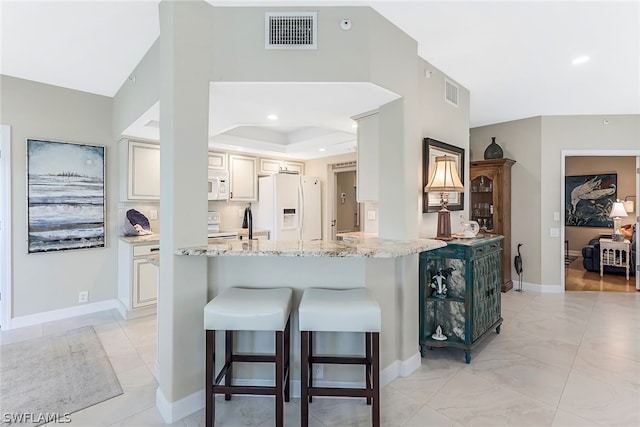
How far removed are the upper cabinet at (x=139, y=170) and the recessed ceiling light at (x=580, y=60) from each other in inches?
179

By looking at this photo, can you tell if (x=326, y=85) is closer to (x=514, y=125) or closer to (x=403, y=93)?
(x=403, y=93)

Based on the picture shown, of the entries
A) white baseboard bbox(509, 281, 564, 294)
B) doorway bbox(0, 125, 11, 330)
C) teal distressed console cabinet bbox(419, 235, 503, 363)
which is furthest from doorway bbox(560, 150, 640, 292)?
doorway bbox(0, 125, 11, 330)

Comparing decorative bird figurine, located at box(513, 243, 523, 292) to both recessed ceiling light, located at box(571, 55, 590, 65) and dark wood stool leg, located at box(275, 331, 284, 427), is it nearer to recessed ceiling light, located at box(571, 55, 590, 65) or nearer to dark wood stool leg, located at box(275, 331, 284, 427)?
recessed ceiling light, located at box(571, 55, 590, 65)

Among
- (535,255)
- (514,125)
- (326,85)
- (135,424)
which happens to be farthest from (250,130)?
(535,255)

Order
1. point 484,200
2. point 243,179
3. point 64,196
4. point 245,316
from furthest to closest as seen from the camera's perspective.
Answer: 1. point 243,179
2. point 484,200
3. point 64,196
4. point 245,316

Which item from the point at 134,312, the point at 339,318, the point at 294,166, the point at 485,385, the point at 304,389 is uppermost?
the point at 294,166

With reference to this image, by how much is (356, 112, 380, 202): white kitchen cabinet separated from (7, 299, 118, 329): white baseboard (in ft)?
11.1

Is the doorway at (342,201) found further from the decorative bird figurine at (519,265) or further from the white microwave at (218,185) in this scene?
the decorative bird figurine at (519,265)

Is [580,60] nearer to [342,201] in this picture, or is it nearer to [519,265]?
[519,265]

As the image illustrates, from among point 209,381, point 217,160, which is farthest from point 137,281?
point 209,381

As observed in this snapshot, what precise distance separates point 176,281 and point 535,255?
494 cm

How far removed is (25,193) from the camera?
3238mm

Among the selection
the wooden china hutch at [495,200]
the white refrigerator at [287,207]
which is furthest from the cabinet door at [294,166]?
the wooden china hutch at [495,200]

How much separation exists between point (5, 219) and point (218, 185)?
2274 mm
